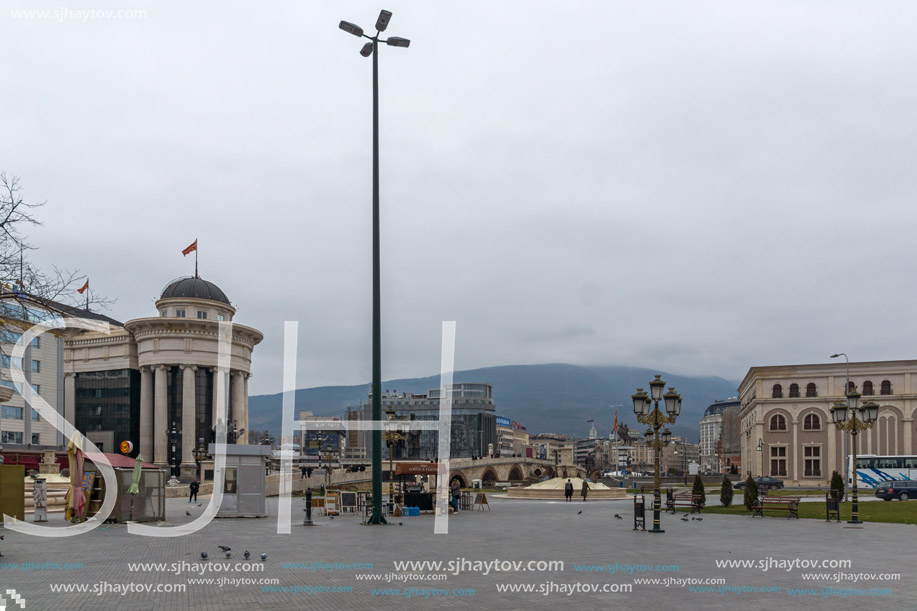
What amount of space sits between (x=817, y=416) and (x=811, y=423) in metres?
1.04

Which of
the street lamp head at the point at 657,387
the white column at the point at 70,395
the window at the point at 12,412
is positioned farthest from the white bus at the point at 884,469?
the white column at the point at 70,395

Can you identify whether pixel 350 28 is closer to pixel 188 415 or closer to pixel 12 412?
pixel 12 412

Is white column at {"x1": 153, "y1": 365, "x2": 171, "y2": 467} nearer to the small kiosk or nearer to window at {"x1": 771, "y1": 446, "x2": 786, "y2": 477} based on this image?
the small kiosk

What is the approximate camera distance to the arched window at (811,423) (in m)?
85.1

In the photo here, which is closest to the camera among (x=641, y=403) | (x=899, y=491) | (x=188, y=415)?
(x=641, y=403)

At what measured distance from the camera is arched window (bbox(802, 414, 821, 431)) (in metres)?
85.1

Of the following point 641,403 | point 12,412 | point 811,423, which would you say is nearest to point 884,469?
point 811,423

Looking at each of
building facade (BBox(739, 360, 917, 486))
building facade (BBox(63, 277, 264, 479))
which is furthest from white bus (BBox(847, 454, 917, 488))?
building facade (BBox(63, 277, 264, 479))

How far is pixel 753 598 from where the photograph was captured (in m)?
10.7

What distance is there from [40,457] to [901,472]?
233 feet

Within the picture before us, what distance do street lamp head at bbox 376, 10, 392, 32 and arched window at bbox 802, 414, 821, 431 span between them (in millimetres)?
77060

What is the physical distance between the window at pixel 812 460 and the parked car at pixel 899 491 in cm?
3971

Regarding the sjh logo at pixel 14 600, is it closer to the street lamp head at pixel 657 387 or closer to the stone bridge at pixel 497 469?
the street lamp head at pixel 657 387

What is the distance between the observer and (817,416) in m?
85.2
